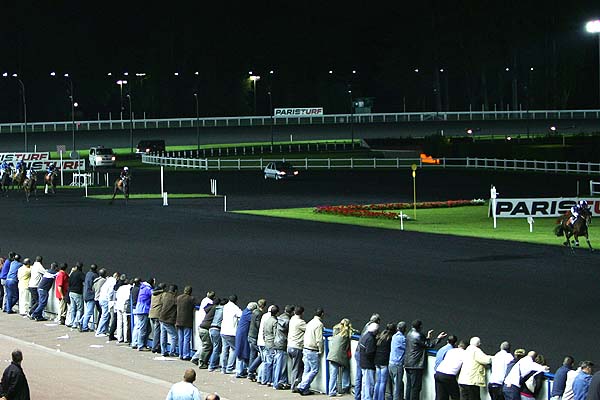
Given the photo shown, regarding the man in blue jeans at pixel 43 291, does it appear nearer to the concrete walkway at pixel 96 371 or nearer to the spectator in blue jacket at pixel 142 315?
the concrete walkway at pixel 96 371

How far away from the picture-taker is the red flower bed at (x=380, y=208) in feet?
149

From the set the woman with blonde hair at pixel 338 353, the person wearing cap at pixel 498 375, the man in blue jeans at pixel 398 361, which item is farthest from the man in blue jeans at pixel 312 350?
the person wearing cap at pixel 498 375

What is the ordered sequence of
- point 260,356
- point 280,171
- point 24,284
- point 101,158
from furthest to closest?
point 101,158, point 280,171, point 24,284, point 260,356

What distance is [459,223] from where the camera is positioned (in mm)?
43125

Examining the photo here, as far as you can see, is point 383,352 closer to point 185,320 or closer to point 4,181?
point 185,320

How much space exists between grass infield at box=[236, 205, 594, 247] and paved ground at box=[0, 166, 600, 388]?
1.34m

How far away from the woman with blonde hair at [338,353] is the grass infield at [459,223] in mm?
19277

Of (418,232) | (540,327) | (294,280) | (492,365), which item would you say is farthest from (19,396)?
(418,232)

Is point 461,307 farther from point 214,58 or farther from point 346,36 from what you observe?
point 346,36

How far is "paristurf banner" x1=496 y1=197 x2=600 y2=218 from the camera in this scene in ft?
141

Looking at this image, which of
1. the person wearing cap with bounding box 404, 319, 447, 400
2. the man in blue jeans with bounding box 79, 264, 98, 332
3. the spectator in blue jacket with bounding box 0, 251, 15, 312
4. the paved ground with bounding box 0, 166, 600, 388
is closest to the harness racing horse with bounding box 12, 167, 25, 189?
the paved ground with bounding box 0, 166, 600, 388

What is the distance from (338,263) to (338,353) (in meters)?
14.1

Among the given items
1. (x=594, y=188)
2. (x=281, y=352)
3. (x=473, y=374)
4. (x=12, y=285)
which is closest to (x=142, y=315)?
(x=281, y=352)

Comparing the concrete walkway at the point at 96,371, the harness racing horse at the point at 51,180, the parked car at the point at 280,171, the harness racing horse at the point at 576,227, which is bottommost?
the concrete walkway at the point at 96,371
